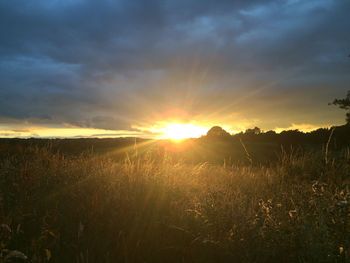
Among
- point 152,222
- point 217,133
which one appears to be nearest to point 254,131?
point 217,133

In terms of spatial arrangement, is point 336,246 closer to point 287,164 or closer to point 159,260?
point 159,260

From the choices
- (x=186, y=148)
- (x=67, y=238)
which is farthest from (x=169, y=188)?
(x=186, y=148)

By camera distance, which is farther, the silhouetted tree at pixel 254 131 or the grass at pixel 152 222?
the silhouetted tree at pixel 254 131

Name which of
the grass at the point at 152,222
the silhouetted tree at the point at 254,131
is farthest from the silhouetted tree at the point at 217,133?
the grass at the point at 152,222

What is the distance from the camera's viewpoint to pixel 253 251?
16.2ft

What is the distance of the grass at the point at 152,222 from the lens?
482cm

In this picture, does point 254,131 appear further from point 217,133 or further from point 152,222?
point 152,222

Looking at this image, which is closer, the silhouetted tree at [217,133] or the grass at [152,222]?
the grass at [152,222]

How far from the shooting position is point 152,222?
6.40m

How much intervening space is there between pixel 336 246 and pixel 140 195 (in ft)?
13.3

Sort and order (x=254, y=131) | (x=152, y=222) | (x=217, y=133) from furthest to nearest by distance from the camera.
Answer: (x=217, y=133) → (x=254, y=131) → (x=152, y=222)

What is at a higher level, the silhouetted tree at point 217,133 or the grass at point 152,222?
the silhouetted tree at point 217,133

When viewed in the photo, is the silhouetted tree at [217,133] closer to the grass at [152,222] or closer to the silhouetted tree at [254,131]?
the silhouetted tree at [254,131]

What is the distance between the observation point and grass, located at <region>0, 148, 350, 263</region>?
4.82 meters
